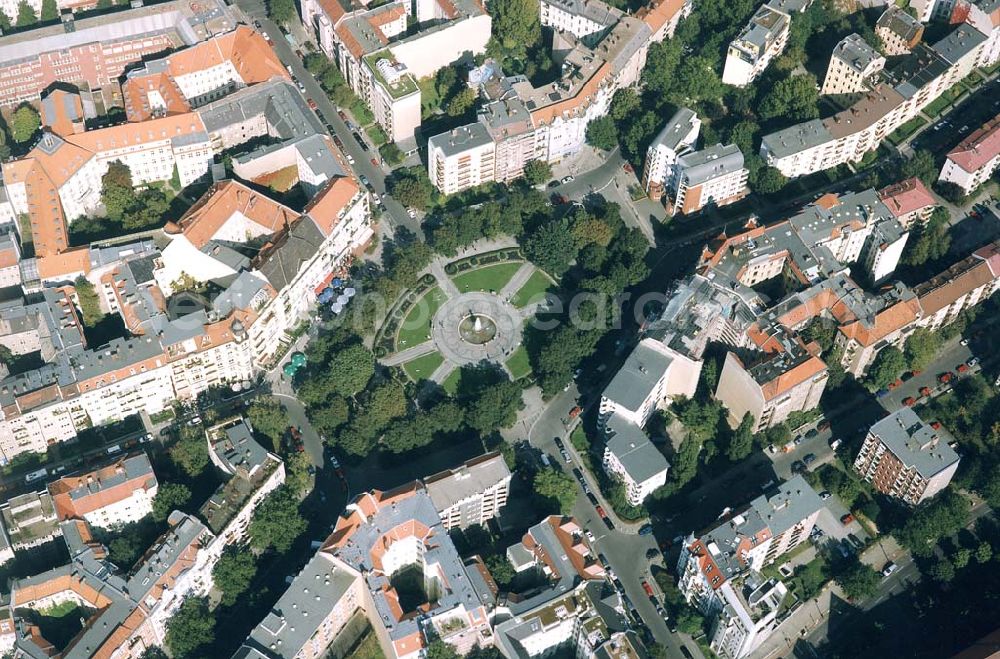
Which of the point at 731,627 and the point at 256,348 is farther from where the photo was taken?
the point at 256,348

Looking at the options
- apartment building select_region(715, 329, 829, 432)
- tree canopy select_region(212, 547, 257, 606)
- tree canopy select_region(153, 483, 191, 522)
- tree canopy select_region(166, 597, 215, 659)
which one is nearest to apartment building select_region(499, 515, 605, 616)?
apartment building select_region(715, 329, 829, 432)

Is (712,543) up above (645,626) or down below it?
above

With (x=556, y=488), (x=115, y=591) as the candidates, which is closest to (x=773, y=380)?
(x=556, y=488)

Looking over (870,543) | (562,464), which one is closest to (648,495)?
(562,464)

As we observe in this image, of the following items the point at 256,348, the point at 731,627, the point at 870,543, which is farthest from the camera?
the point at 256,348

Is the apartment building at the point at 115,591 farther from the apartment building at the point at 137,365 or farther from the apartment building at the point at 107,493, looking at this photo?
the apartment building at the point at 137,365

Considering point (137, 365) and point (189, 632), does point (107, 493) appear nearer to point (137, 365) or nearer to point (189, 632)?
point (137, 365)

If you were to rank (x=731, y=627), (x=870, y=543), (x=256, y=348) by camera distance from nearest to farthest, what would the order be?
(x=731, y=627) → (x=870, y=543) → (x=256, y=348)

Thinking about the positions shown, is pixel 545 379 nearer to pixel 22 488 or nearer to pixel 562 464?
pixel 562 464

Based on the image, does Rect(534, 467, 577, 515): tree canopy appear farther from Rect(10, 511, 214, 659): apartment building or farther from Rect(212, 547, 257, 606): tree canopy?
Rect(10, 511, 214, 659): apartment building
